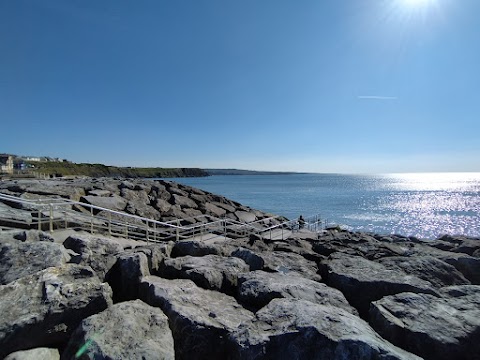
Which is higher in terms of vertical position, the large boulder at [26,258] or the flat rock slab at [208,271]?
the large boulder at [26,258]

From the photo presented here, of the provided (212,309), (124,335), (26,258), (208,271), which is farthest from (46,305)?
(208,271)

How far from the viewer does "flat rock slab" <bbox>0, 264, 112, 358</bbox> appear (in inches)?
134

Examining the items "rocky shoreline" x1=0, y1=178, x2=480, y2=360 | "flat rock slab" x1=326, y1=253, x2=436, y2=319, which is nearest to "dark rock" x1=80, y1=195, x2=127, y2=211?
"rocky shoreline" x1=0, y1=178, x2=480, y2=360

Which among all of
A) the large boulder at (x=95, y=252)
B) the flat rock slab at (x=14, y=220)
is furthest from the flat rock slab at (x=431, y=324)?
the flat rock slab at (x=14, y=220)

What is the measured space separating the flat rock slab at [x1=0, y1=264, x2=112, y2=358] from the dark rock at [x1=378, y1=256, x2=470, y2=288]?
6.18 m

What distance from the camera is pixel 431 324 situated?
3939 millimetres

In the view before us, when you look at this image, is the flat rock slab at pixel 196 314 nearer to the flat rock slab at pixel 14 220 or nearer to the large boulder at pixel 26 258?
the large boulder at pixel 26 258

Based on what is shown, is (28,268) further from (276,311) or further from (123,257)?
(276,311)

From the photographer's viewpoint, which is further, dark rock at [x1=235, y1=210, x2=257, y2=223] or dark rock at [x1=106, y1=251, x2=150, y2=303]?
dark rock at [x1=235, y1=210, x2=257, y2=223]

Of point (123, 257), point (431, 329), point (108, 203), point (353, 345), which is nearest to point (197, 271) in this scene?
point (123, 257)

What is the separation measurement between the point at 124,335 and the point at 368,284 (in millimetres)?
4248

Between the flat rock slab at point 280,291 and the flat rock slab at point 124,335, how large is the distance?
1488 mm

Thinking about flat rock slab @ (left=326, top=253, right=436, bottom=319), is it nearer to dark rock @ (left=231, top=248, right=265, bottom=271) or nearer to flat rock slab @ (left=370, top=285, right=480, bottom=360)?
flat rock slab @ (left=370, top=285, right=480, bottom=360)

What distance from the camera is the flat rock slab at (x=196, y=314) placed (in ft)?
11.6
